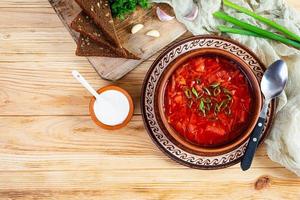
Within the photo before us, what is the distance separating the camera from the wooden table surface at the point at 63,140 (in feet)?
6.52

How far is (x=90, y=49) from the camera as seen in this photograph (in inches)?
74.6

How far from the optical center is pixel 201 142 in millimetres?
1758

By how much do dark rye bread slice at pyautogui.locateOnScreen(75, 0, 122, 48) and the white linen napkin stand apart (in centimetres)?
20

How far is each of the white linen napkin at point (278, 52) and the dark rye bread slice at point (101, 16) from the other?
0.66ft

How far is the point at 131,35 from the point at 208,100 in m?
0.44

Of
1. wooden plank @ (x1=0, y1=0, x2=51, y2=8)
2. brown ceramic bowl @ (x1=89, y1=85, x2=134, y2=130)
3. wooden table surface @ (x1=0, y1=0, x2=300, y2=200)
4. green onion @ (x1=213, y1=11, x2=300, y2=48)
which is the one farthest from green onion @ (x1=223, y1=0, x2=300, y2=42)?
wooden plank @ (x1=0, y1=0, x2=51, y2=8)

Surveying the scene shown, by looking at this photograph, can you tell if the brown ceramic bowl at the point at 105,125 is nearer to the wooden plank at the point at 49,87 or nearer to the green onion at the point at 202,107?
the wooden plank at the point at 49,87

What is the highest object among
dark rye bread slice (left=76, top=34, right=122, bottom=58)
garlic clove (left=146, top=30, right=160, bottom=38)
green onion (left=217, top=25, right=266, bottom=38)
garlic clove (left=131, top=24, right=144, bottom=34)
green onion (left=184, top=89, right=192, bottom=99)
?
green onion (left=217, top=25, right=266, bottom=38)

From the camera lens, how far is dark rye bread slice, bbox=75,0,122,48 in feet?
6.09

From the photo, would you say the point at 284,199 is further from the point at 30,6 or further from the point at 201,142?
the point at 30,6

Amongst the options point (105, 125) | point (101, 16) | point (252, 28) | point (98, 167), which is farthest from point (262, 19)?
point (98, 167)

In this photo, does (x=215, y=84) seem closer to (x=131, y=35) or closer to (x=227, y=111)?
(x=227, y=111)

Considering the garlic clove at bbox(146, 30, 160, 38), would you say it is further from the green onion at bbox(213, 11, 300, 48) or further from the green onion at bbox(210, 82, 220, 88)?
the green onion at bbox(210, 82, 220, 88)

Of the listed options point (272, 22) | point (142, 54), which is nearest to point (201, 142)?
point (142, 54)
